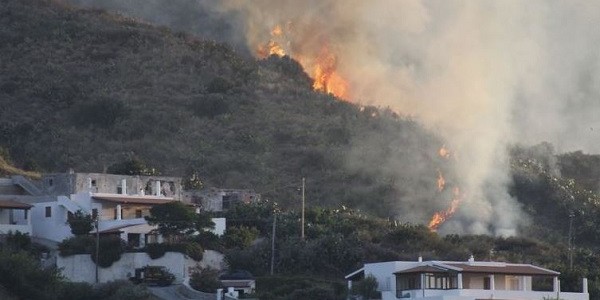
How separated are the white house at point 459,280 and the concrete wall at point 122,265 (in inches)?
334

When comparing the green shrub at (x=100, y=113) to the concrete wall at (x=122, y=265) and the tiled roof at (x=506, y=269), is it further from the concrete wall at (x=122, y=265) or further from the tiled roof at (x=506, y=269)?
the tiled roof at (x=506, y=269)

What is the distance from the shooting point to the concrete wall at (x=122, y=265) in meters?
97.7

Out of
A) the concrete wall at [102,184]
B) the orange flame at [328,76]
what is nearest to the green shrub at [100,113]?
the orange flame at [328,76]

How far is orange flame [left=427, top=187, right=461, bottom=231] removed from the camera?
386ft

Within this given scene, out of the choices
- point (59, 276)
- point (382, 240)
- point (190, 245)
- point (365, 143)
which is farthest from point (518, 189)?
point (59, 276)

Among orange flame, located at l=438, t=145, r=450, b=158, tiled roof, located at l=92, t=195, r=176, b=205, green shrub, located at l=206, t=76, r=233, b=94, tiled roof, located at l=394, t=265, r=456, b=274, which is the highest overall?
green shrub, located at l=206, t=76, r=233, b=94

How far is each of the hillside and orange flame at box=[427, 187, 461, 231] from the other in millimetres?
1789

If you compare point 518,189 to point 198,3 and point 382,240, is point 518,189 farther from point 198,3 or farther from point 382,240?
point 198,3

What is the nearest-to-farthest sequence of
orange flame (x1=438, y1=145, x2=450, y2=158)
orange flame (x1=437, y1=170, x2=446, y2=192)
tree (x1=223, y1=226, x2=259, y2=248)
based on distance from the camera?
tree (x1=223, y1=226, x2=259, y2=248) → orange flame (x1=437, y1=170, x2=446, y2=192) → orange flame (x1=438, y1=145, x2=450, y2=158)

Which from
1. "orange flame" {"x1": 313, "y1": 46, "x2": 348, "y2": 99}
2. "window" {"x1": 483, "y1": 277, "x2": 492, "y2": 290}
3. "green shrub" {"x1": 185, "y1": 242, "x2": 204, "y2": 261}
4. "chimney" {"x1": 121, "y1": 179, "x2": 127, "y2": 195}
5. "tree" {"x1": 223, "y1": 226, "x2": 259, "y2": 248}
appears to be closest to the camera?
Result: "window" {"x1": 483, "y1": 277, "x2": 492, "y2": 290}

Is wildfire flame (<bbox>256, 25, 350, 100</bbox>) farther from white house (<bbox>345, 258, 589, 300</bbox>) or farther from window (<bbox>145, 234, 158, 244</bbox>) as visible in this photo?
white house (<bbox>345, 258, 589, 300</bbox>)

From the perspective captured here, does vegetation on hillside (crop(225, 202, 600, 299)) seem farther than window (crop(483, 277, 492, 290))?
Yes

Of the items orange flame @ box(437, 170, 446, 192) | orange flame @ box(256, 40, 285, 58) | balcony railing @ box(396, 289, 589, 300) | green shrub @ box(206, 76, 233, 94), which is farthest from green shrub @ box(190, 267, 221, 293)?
orange flame @ box(256, 40, 285, 58)

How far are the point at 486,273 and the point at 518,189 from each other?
31824mm
